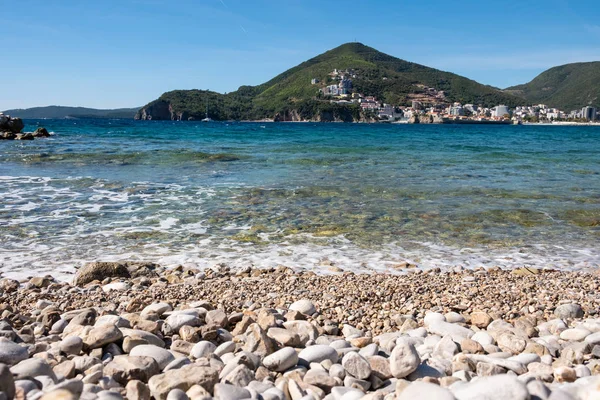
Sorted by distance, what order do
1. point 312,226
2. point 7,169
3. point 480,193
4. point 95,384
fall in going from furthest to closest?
1. point 7,169
2. point 480,193
3. point 312,226
4. point 95,384

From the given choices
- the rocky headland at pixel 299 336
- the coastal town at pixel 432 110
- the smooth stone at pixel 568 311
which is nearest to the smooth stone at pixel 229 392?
the rocky headland at pixel 299 336

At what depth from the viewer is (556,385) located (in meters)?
3.25

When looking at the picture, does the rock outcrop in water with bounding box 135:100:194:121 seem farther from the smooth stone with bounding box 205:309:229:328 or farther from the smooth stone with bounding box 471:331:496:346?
the smooth stone with bounding box 471:331:496:346

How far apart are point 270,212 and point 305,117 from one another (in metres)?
140

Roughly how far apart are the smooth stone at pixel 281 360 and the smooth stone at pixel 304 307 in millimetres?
1267

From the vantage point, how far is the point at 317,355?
368cm

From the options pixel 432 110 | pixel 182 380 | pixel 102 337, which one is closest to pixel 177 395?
pixel 182 380

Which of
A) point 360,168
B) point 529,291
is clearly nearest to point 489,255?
point 529,291

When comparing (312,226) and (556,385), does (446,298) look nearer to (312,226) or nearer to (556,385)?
(556,385)

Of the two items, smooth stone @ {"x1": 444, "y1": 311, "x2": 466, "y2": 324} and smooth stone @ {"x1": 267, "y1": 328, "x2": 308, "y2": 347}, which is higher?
smooth stone @ {"x1": 267, "y1": 328, "x2": 308, "y2": 347}

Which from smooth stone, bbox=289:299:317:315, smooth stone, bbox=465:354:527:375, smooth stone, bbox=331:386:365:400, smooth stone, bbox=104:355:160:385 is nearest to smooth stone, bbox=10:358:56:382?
smooth stone, bbox=104:355:160:385

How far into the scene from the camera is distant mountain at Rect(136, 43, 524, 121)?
150m

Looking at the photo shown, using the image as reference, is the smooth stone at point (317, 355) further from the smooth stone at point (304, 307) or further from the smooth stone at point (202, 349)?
the smooth stone at point (304, 307)

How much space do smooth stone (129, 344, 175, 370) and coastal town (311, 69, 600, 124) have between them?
5557 inches
